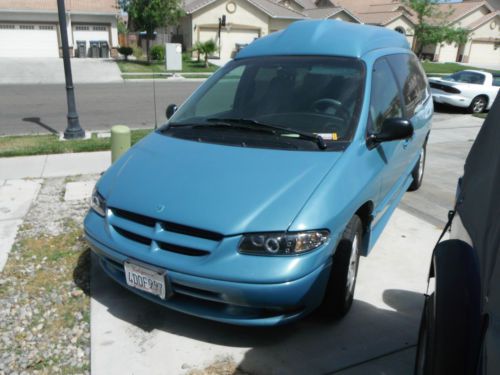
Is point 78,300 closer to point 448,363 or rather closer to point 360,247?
point 360,247

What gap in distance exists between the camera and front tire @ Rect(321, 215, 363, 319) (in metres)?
2.98

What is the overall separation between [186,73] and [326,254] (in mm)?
22562

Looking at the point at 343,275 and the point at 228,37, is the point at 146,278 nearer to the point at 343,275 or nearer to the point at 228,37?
the point at 343,275

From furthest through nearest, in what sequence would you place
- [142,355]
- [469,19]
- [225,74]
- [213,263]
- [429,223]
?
[469,19], [429,223], [225,74], [142,355], [213,263]

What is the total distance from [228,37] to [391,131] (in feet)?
102

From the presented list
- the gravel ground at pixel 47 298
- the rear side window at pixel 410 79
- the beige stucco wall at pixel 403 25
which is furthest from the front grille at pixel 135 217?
the beige stucco wall at pixel 403 25

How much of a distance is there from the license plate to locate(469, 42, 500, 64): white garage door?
169ft

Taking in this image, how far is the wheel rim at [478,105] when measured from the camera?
45.2 ft

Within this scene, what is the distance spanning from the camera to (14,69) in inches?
904

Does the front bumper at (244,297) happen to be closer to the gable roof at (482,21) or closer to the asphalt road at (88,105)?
the asphalt road at (88,105)

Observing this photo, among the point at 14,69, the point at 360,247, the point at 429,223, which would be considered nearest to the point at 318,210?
the point at 360,247

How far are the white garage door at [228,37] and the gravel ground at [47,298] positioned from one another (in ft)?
96.1

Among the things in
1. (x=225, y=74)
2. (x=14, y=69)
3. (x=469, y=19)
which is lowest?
(x=14, y=69)

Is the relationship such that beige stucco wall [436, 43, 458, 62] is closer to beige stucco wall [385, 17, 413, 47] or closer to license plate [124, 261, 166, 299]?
beige stucco wall [385, 17, 413, 47]
